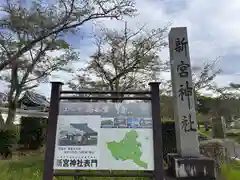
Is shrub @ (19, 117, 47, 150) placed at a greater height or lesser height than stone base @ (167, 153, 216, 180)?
greater

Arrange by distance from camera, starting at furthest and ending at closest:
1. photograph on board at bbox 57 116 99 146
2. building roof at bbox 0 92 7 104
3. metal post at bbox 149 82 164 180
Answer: building roof at bbox 0 92 7 104 → photograph on board at bbox 57 116 99 146 → metal post at bbox 149 82 164 180

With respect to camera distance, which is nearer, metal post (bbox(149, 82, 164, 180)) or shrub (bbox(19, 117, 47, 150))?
metal post (bbox(149, 82, 164, 180))

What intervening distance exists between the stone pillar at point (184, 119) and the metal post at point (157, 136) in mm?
1458

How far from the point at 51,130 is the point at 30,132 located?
26.7 feet

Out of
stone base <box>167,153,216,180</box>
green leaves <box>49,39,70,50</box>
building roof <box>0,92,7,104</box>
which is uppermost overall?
→ green leaves <box>49,39,70,50</box>

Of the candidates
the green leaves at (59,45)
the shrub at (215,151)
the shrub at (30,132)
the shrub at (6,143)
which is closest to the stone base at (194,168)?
the shrub at (215,151)

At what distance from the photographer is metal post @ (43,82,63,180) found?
10.2 feet

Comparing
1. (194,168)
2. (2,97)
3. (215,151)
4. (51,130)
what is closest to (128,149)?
(51,130)

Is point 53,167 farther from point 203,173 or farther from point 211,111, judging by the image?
point 211,111

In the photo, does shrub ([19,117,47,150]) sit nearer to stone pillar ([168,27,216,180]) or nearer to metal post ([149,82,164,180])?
stone pillar ([168,27,216,180])

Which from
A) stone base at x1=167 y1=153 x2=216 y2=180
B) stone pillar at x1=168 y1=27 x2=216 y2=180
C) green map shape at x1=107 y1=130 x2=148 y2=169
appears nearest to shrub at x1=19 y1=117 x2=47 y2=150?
stone pillar at x1=168 y1=27 x2=216 y2=180

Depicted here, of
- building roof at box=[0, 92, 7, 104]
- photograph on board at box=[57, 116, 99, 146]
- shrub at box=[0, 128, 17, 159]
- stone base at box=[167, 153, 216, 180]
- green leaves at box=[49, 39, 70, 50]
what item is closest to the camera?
photograph on board at box=[57, 116, 99, 146]

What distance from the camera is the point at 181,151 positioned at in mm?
4852

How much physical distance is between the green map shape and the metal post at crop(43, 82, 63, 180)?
82cm
